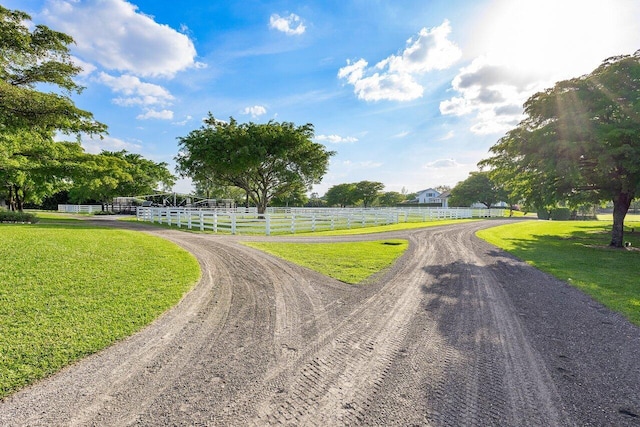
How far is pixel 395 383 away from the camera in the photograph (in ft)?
9.07

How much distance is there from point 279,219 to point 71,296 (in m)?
11.6

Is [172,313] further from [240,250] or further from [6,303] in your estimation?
[240,250]

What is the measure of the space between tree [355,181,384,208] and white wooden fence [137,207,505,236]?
27.6 meters

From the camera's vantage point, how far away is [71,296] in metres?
4.70

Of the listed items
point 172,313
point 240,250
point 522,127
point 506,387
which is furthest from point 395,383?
point 522,127

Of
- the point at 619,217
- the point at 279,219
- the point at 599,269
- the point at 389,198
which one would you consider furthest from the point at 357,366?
the point at 389,198

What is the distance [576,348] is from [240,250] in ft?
27.5

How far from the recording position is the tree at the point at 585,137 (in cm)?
1030

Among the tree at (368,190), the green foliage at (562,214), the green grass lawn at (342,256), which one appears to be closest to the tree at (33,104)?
the green grass lawn at (342,256)

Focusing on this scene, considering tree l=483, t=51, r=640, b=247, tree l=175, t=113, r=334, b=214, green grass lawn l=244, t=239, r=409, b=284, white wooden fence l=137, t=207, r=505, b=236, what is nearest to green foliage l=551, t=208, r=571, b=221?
white wooden fence l=137, t=207, r=505, b=236

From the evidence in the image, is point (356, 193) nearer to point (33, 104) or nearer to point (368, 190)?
point (368, 190)

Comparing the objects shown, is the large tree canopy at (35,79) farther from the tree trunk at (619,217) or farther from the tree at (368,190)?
the tree at (368,190)

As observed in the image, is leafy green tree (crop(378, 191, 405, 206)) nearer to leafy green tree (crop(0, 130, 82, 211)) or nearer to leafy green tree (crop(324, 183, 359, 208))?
leafy green tree (crop(324, 183, 359, 208))

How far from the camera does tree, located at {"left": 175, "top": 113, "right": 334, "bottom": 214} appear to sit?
23.3m
